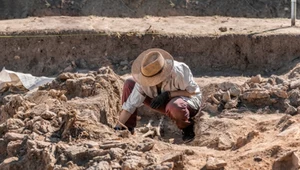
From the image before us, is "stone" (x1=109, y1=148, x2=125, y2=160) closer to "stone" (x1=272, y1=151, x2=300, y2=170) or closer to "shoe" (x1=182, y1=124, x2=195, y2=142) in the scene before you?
"stone" (x1=272, y1=151, x2=300, y2=170)

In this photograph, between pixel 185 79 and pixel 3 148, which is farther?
pixel 185 79

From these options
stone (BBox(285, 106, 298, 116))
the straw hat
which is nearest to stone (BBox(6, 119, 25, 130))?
the straw hat

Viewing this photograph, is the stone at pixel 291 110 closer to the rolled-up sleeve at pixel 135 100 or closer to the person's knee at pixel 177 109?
the person's knee at pixel 177 109

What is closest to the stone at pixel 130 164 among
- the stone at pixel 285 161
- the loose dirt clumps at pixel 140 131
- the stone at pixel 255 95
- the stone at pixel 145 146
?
the loose dirt clumps at pixel 140 131

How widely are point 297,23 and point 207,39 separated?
1.55m

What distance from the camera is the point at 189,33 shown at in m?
10.5

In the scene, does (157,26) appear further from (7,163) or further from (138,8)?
(7,163)

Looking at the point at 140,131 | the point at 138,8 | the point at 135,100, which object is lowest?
the point at 140,131

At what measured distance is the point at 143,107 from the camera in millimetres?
8680

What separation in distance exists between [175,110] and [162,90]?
10.9 inches

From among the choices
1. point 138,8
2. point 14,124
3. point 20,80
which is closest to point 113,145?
point 14,124

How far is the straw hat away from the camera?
270 inches

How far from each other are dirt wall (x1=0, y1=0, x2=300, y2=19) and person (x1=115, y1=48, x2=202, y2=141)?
5.74m

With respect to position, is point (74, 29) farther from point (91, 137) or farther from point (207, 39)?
point (91, 137)
